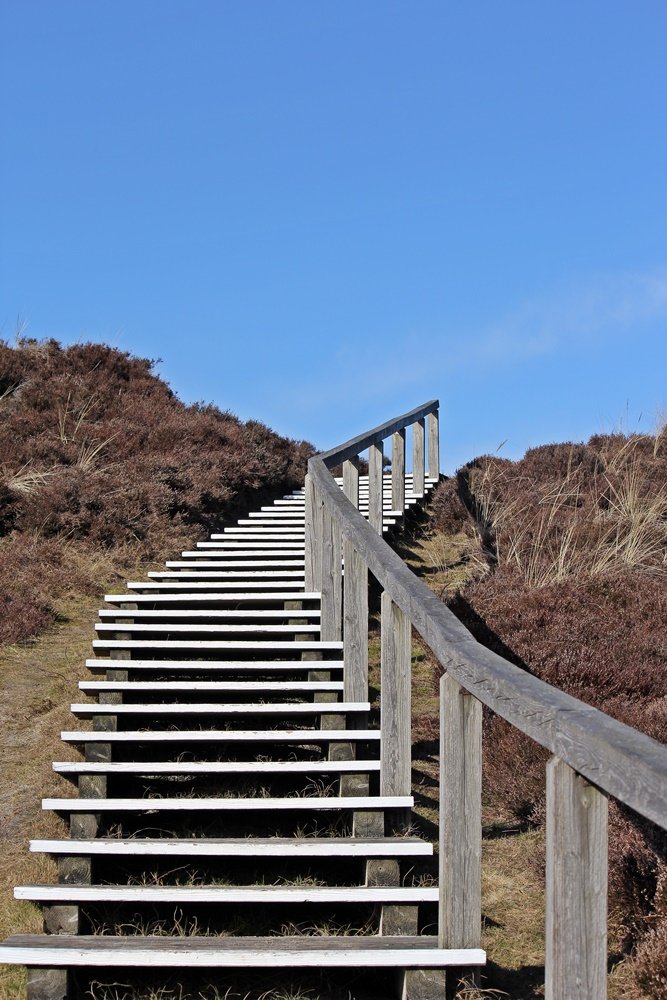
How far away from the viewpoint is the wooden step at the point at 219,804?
15.6 feet

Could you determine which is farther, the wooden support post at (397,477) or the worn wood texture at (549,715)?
the wooden support post at (397,477)

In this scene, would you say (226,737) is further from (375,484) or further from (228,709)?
(375,484)

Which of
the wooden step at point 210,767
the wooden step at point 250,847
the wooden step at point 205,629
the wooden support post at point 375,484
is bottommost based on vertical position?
the wooden step at point 250,847

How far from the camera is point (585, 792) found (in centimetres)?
251

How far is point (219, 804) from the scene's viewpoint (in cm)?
484

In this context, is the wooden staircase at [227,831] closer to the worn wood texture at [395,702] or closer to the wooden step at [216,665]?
the wooden step at [216,665]

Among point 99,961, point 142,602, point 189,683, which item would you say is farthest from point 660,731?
point 142,602

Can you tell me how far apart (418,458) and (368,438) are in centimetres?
389

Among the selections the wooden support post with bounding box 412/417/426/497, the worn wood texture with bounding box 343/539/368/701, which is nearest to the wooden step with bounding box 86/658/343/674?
the worn wood texture with bounding box 343/539/368/701

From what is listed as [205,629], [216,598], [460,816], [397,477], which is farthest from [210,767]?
[397,477]

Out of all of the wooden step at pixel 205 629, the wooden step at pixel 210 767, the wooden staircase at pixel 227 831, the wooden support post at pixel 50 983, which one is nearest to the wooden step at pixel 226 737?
the wooden staircase at pixel 227 831

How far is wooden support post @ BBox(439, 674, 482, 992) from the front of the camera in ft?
11.9

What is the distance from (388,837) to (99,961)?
1.32 m

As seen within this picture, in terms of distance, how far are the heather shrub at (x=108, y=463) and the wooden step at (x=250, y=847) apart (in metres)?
3.91
